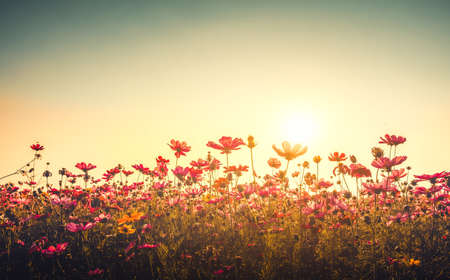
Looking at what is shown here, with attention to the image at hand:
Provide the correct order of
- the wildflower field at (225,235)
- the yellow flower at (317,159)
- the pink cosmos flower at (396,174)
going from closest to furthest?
the wildflower field at (225,235), the yellow flower at (317,159), the pink cosmos flower at (396,174)

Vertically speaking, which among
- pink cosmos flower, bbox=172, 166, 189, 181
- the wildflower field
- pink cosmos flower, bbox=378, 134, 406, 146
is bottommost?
the wildflower field

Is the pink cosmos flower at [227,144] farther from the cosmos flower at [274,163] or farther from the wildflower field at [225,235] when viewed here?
the cosmos flower at [274,163]

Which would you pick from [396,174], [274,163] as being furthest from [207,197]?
[396,174]

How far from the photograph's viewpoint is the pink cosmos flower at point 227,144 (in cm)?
306

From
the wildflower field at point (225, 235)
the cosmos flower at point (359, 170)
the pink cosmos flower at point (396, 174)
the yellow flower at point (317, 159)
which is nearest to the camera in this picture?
the wildflower field at point (225, 235)

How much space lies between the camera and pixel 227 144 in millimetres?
3096


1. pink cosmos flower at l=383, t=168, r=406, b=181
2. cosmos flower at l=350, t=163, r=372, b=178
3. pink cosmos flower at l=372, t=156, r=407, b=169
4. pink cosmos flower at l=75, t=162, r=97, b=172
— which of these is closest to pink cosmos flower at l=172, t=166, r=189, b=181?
pink cosmos flower at l=75, t=162, r=97, b=172

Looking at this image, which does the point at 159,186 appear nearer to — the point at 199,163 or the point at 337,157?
the point at 199,163

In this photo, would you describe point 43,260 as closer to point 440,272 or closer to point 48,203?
point 48,203

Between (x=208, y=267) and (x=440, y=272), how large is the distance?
7.59 feet

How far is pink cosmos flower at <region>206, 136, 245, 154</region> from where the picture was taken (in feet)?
10.0

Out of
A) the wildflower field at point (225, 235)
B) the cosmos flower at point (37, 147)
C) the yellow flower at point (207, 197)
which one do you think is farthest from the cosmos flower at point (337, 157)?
the cosmos flower at point (37, 147)

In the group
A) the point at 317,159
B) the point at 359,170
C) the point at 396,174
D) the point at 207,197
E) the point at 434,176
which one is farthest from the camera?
the point at 207,197

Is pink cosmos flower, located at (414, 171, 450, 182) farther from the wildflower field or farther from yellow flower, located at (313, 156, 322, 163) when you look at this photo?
yellow flower, located at (313, 156, 322, 163)
